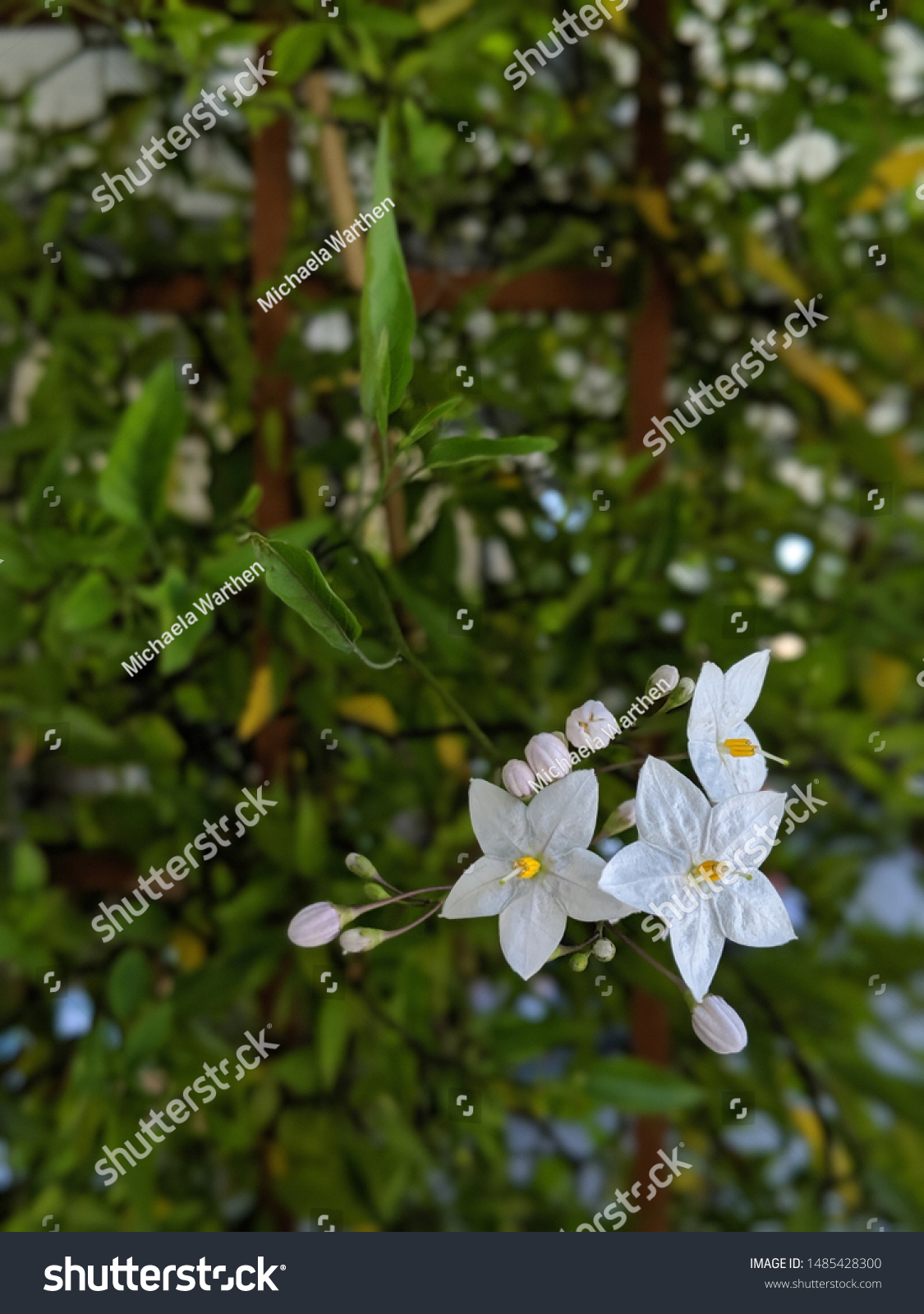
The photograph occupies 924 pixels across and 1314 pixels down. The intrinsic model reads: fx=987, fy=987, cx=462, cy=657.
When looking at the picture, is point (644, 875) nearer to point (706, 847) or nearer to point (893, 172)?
point (706, 847)

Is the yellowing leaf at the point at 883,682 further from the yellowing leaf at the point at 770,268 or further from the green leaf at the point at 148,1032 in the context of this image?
the green leaf at the point at 148,1032

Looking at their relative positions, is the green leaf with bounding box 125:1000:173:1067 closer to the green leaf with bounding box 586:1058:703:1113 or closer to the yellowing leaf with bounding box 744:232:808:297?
the green leaf with bounding box 586:1058:703:1113

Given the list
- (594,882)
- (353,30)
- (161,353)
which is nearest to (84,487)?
(161,353)

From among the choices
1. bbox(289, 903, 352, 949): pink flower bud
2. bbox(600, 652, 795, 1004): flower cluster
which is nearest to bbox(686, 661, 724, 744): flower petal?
bbox(600, 652, 795, 1004): flower cluster

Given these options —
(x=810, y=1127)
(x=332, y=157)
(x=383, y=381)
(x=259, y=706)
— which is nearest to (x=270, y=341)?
(x=332, y=157)

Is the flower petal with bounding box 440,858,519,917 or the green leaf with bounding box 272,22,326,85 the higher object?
the green leaf with bounding box 272,22,326,85

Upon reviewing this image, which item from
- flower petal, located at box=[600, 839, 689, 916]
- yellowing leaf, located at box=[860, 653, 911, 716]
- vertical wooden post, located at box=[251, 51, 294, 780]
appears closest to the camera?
flower petal, located at box=[600, 839, 689, 916]

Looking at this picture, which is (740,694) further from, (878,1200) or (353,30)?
(878,1200)
